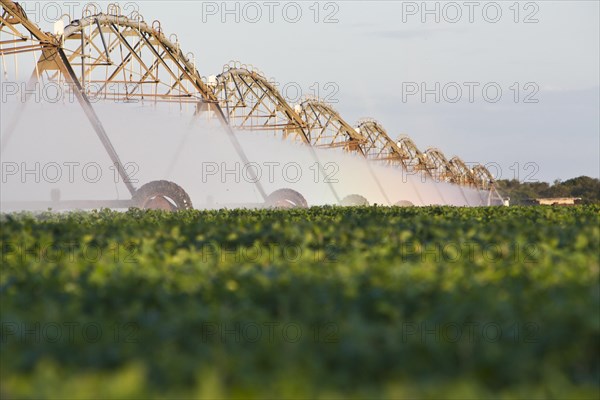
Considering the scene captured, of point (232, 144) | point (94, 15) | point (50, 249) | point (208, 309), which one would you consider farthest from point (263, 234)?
point (232, 144)

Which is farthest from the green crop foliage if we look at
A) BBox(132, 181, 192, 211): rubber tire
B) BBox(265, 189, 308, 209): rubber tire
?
BBox(265, 189, 308, 209): rubber tire

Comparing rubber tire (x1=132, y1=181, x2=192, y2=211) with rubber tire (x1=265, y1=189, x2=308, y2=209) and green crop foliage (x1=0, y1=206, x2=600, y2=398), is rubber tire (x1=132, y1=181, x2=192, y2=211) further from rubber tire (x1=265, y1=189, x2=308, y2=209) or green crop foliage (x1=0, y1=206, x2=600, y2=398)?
green crop foliage (x1=0, y1=206, x2=600, y2=398)

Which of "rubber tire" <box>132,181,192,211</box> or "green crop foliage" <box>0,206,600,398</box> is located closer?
"green crop foliage" <box>0,206,600,398</box>

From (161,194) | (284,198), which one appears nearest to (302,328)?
(161,194)

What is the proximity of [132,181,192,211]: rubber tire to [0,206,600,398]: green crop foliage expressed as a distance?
82.2ft

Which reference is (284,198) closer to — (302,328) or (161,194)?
(161,194)

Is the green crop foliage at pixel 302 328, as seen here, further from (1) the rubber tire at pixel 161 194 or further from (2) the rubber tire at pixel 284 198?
(2) the rubber tire at pixel 284 198

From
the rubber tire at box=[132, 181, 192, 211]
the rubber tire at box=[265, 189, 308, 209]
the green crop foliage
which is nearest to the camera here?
the green crop foliage

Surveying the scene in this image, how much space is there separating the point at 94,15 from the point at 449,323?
33.8m

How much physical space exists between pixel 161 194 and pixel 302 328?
2936 centimetres

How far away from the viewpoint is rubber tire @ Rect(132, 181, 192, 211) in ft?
111

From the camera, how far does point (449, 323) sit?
5.23 meters

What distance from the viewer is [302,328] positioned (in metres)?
5.09

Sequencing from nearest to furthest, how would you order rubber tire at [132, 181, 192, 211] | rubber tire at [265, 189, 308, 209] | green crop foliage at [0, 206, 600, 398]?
green crop foliage at [0, 206, 600, 398], rubber tire at [132, 181, 192, 211], rubber tire at [265, 189, 308, 209]
